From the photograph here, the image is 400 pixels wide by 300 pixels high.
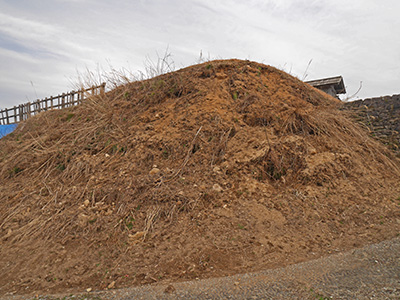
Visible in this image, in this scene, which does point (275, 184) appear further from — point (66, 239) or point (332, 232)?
point (66, 239)

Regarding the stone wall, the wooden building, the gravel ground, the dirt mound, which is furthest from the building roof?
the gravel ground

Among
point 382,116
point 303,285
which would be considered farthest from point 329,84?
point 303,285

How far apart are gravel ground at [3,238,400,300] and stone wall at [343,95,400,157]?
4.46m

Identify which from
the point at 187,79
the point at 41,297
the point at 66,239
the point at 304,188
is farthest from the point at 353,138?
the point at 41,297

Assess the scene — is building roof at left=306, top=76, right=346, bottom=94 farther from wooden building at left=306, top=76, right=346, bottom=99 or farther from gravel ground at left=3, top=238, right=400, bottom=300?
gravel ground at left=3, top=238, right=400, bottom=300

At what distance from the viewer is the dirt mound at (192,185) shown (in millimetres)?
3984

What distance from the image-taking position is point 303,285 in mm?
3154

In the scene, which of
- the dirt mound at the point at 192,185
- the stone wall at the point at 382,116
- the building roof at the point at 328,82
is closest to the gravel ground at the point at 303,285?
the dirt mound at the point at 192,185

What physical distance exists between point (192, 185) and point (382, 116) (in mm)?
5568

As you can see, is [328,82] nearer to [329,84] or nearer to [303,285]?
[329,84]

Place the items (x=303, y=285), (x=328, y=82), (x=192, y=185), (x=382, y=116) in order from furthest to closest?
(x=328, y=82), (x=382, y=116), (x=192, y=185), (x=303, y=285)

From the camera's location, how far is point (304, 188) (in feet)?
17.2

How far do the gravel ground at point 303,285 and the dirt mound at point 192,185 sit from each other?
0.75 feet

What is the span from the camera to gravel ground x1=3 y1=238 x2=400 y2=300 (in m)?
3.01
